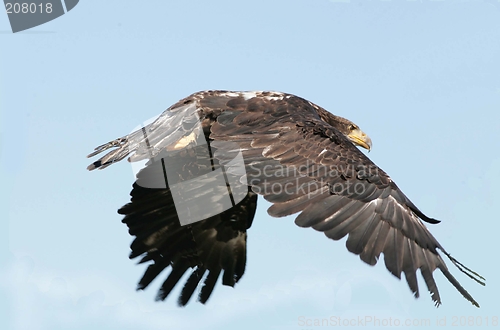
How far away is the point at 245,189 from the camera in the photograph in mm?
9039

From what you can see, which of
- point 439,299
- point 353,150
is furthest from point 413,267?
point 353,150

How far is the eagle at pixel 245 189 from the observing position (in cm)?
703

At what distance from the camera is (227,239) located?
9.57 meters

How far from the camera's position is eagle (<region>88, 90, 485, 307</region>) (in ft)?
23.1

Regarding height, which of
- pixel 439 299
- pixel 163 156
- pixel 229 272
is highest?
pixel 163 156

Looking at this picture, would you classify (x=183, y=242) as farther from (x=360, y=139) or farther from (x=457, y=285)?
(x=457, y=285)

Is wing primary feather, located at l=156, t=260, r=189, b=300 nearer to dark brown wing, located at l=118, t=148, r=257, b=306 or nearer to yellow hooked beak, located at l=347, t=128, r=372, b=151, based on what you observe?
dark brown wing, located at l=118, t=148, r=257, b=306

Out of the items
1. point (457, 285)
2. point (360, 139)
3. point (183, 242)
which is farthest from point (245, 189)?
point (457, 285)

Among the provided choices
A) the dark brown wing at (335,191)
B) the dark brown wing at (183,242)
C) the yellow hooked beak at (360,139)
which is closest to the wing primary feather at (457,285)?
the dark brown wing at (335,191)

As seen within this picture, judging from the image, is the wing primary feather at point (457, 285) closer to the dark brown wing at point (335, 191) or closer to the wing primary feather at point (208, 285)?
the dark brown wing at point (335, 191)

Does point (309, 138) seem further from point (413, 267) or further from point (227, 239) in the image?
point (227, 239)

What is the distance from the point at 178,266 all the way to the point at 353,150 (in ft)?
9.88

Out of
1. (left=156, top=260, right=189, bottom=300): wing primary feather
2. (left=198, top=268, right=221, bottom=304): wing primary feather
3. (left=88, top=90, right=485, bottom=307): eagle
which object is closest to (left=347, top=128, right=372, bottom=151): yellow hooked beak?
(left=88, top=90, right=485, bottom=307): eagle

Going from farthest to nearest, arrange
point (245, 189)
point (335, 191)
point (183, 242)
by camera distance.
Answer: point (183, 242), point (245, 189), point (335, 191)
